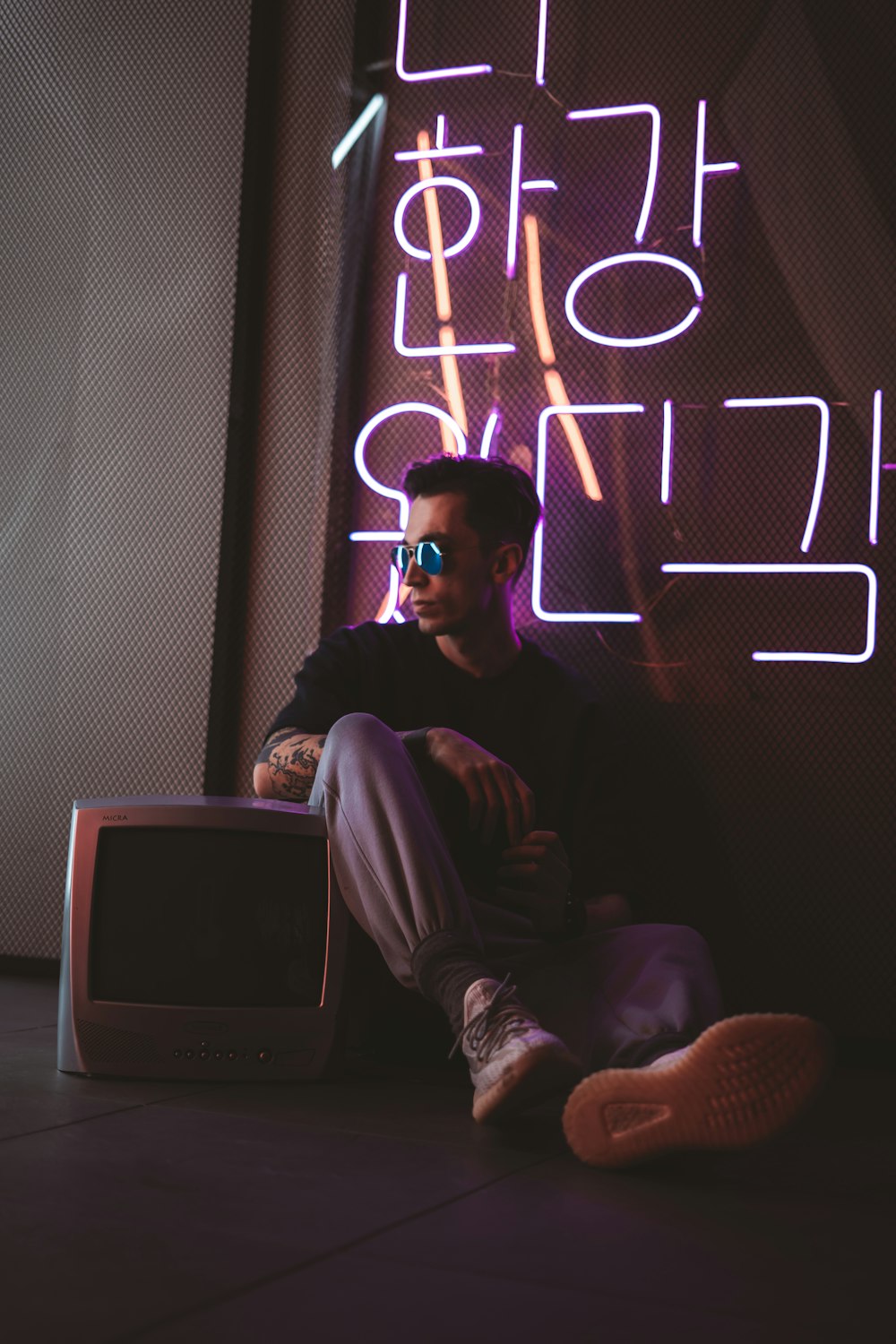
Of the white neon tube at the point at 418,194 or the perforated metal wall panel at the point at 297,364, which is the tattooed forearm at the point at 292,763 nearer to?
the perforated metal wall panel at the point at 297,364

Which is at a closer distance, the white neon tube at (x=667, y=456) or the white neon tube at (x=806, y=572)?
the white neon tube at (x=806, y=572)

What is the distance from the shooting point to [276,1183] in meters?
1.61

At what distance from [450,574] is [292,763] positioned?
1.93 ft

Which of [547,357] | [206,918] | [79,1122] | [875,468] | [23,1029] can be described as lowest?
[23,1029]

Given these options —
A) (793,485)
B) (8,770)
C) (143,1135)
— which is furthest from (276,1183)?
(8,770)

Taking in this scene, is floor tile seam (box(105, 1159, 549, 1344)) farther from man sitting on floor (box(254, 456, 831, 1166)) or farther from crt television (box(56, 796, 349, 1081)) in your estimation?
crt television (box(56, 796, 349, 1081))

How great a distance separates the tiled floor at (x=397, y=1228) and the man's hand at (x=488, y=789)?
490mm

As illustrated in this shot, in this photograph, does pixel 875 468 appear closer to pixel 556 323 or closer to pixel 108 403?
pixel 556 323

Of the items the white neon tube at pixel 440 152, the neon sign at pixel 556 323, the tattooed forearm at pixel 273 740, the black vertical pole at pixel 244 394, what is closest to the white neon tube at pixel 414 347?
the neon sign at pixel 556 323

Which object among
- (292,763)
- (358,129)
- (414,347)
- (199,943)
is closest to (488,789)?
(292,763)

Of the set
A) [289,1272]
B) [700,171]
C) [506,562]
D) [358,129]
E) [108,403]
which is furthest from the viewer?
[108,403]

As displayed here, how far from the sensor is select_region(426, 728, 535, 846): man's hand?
2.27 m

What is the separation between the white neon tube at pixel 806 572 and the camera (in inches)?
117

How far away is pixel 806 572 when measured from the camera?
3041 millimetres
